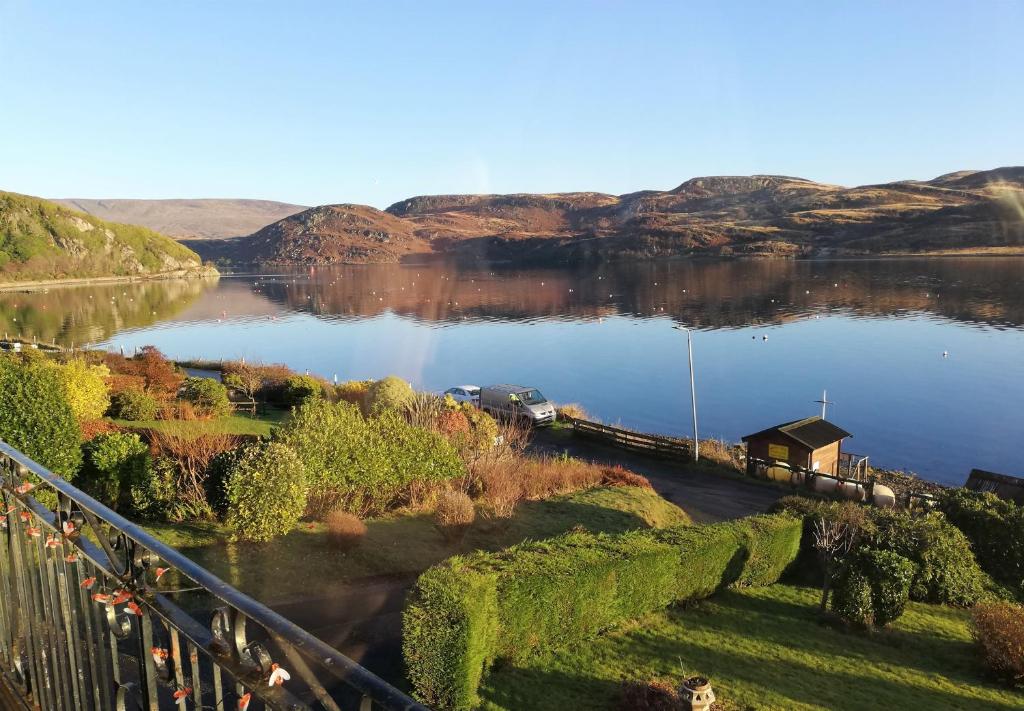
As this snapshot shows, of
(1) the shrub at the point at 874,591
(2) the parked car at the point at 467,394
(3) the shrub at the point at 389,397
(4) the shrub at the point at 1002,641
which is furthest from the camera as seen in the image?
(2) the parked car at the point at 467,394

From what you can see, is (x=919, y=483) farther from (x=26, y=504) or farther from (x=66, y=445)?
(x=26, y=504)

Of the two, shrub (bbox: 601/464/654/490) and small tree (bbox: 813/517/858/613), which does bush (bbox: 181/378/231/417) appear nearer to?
shrub (bbox: 601/464/654/490)

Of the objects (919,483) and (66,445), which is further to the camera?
(919,483)

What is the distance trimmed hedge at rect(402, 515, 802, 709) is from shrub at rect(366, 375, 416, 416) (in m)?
13.5

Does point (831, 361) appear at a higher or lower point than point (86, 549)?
lower

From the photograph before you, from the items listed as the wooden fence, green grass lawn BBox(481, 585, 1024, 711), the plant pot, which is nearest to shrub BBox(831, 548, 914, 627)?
green grass lawn BBox(481, 585, 1024, 711)

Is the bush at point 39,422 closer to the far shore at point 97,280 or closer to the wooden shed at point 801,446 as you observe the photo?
the wooden shed at point 801,446

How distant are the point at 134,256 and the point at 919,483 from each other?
203546mm

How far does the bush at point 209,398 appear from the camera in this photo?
30250 mm

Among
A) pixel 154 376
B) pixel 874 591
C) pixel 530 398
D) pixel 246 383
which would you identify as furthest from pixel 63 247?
pixel 874 591

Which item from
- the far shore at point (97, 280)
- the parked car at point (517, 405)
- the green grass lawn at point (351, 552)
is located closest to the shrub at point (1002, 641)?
the green grass lawn at point (351, 552)

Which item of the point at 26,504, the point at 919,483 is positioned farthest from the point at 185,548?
the point at 919,483

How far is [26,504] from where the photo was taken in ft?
12.6

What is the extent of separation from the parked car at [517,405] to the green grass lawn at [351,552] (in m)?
15.2
